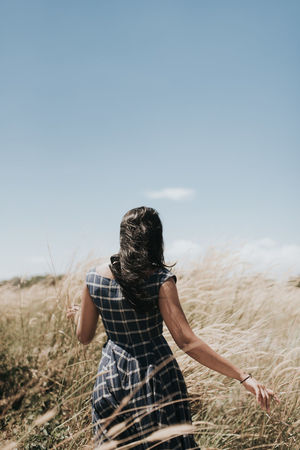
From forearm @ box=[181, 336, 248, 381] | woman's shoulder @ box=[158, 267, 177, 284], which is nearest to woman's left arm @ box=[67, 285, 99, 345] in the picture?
woman's shoulder @ box=[158, 267, 177, 284]

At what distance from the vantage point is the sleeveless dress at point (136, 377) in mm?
1503

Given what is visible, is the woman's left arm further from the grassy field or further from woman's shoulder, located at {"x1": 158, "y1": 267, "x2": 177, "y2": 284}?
woman's shoulder, located at {"x1": 158, "y1": 267, "x2": 177, "y2": 284}

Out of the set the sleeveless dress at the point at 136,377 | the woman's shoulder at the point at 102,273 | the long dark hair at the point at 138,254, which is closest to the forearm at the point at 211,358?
the sleeveless dress at the point at 136,377

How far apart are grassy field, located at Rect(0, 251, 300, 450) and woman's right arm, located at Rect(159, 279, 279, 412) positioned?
0.26 meters

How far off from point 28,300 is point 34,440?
2.22 meters

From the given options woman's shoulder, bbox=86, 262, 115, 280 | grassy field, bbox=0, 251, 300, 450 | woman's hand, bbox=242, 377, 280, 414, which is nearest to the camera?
woman's hand, bbox=242, 377, 280, 414

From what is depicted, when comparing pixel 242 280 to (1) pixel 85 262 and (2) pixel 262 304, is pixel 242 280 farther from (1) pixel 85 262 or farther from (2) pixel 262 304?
(1) pixel 85 262

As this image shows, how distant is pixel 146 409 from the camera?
4.89ft

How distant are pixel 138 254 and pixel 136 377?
495mm

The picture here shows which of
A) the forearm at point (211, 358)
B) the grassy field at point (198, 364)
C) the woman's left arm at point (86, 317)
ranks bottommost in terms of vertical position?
the grassy field at point (198, 364)

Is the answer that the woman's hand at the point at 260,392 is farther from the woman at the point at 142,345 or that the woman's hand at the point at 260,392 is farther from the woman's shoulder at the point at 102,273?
the woman's shoulder at the point at 102,273

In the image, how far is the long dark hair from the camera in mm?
1518

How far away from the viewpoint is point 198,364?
238cm

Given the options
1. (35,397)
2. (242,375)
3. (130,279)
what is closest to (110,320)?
(130,279)
